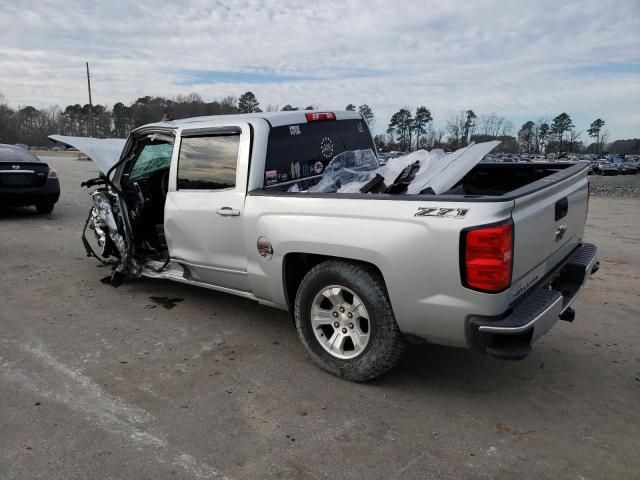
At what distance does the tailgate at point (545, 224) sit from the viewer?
2945 mm

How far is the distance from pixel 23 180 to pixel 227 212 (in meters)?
7.60

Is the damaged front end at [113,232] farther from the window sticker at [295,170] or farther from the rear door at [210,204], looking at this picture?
the window sticker at [295,170]

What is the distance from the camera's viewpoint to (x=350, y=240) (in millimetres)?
3311

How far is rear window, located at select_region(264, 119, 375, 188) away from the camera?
4.27 m

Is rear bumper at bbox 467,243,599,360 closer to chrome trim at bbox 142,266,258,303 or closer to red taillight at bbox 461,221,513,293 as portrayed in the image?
red taillight at bbox 461,221,513,293

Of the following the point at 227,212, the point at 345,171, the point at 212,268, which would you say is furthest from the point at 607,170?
the point at 227,212

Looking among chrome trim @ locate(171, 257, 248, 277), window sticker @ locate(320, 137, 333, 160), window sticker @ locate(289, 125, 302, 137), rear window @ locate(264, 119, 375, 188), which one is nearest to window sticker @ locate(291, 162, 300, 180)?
rear window @ locate(264, 119, 375, 188)

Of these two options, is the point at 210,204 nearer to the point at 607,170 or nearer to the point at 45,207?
the point at 45,207

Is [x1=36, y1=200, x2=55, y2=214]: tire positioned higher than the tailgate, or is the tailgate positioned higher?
the tailgate

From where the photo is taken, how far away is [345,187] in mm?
4207

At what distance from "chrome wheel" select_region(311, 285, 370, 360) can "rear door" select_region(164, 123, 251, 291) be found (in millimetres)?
821

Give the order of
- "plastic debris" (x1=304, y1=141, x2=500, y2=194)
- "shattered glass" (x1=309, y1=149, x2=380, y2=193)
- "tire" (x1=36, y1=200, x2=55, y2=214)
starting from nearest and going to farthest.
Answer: "plastic debris" (x1=304, y1=141, x2=500, y2=194) < "shattered glass" (x1=309, y1=149, x2=380, y2=193) < "tire" (x1=36, y1=200, x2=55, y2=214)

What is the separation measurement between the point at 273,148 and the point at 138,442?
7.91 feet

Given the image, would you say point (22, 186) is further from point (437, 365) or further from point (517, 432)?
point (517, 432)
